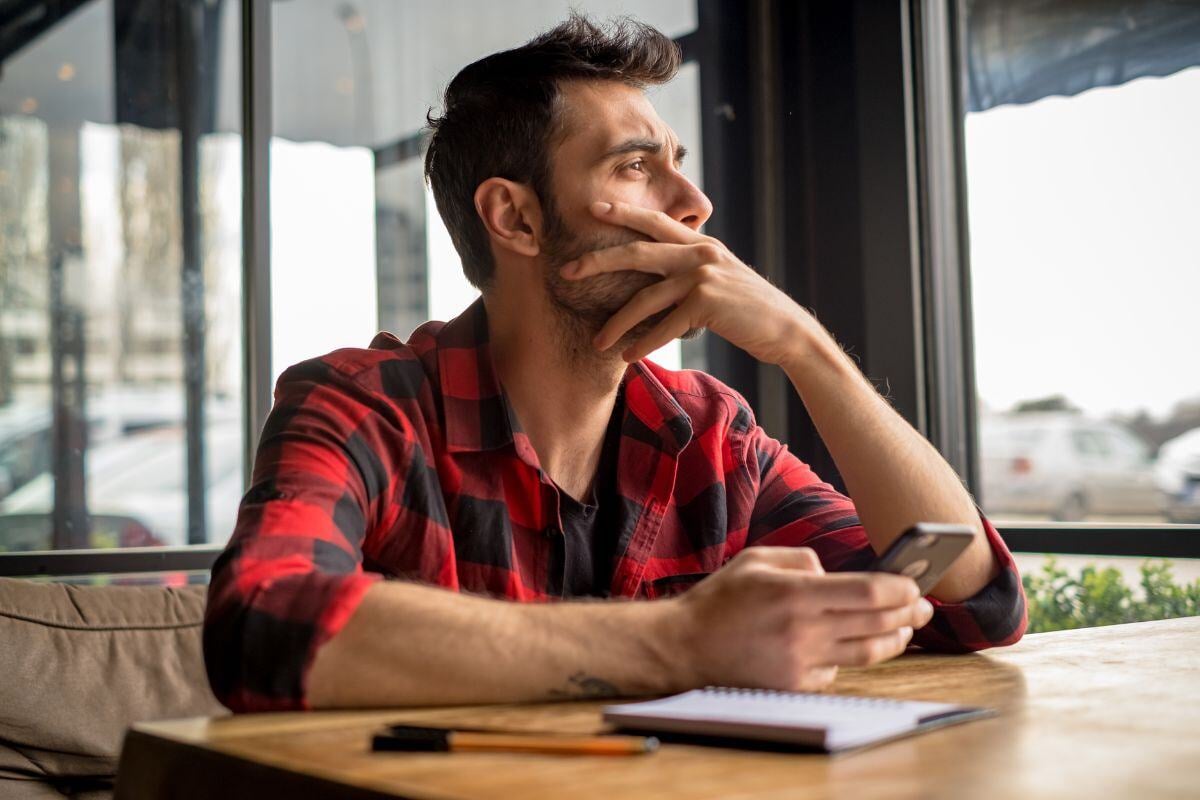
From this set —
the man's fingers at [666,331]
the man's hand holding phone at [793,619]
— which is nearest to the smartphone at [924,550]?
the man's hand holding phone at [793,619]

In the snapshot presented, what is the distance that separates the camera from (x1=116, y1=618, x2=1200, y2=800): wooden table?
0.68 meters

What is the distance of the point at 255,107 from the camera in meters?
3.39

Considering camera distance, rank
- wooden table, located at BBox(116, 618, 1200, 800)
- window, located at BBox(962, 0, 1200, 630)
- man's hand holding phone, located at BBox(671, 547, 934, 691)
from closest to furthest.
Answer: wooden table, located at BBox(116, 618, 1200, 800), man's hand holding phone, located at BBox(671, 547, 934, 691), window, located at BBox(962, 0, 1200, 630)

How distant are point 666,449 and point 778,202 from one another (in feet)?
7.23

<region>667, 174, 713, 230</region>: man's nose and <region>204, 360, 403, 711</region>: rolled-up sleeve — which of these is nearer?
<region>204, 360, 403, 711</region>: rolled-up sleeve

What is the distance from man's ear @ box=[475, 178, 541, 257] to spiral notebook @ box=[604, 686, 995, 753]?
3.49ft

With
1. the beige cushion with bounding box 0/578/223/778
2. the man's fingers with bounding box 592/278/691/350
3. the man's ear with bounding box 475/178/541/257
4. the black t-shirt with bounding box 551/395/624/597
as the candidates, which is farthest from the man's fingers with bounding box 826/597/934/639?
the beige cushion with bounding box 0/578/223/778

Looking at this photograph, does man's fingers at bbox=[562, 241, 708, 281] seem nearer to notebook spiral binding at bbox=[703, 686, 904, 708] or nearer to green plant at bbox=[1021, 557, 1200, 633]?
notebook spiral binding at bbox=[703, 686, 904, 708]

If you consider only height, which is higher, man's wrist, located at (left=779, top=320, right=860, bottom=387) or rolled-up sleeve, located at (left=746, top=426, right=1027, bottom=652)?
man's wrist, located at (left=779, top=320, right=860, bottom=387)

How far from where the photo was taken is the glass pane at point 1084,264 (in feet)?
9.53

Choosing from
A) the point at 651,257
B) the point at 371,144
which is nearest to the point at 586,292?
the point at 651,257

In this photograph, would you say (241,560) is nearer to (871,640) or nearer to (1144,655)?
(871,640)

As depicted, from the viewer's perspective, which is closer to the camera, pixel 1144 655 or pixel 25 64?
pixel 1144 655

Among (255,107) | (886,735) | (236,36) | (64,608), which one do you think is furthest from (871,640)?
(236,36)
